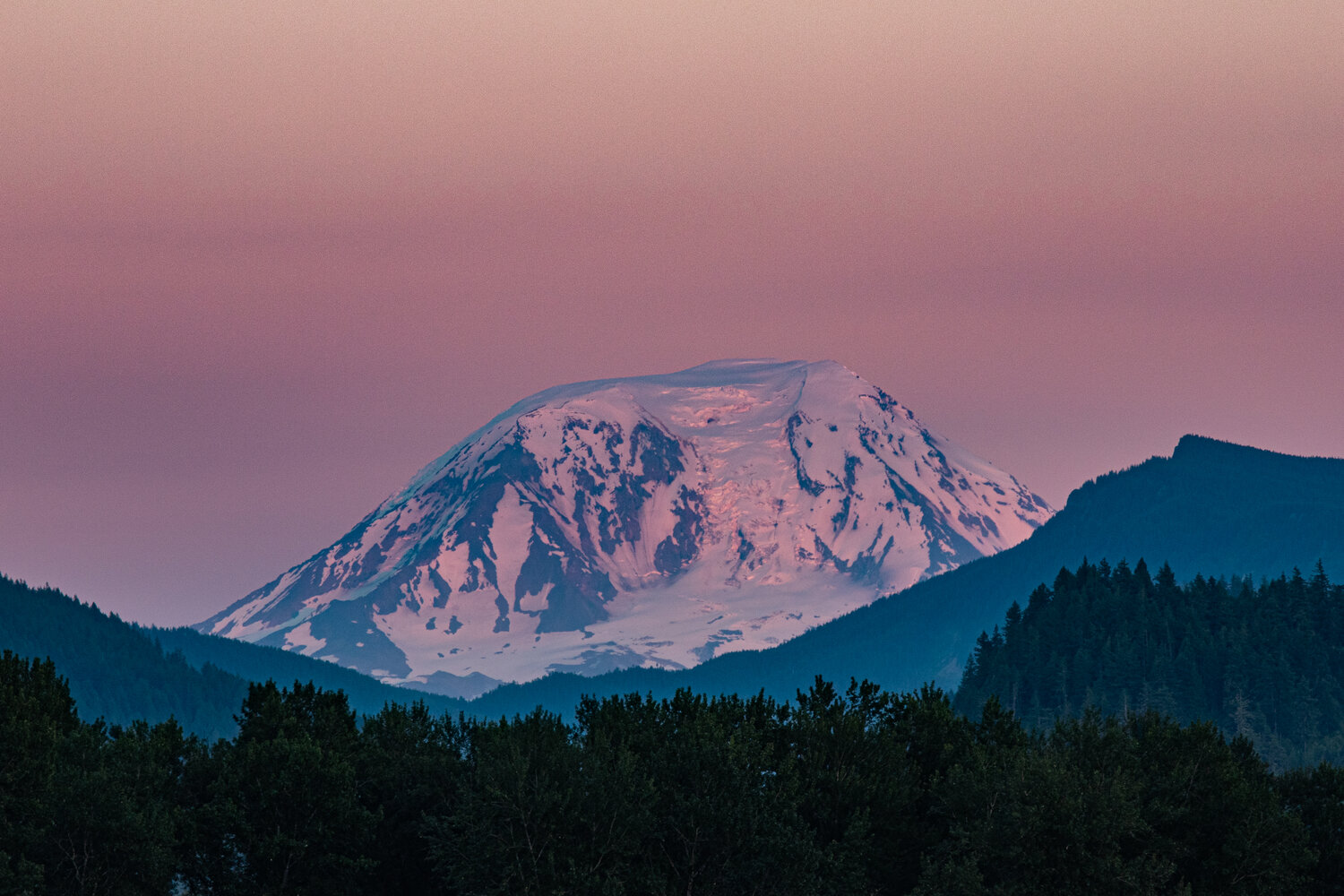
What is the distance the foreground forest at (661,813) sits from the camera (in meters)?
110

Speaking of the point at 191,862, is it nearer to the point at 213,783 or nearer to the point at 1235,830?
the point at 213,783

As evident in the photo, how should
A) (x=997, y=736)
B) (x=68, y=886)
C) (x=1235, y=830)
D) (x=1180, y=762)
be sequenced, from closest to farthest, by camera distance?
(x=68, y=886), (x=1235, y=830), (x=1180, y=762), (x=997, y=736)

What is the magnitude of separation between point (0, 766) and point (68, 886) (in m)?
10.5

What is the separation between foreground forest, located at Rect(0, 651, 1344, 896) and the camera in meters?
110

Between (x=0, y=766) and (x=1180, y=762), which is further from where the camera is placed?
(x=1180, y=762)

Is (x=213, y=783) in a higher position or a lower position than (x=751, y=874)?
higher

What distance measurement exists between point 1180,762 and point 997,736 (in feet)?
58.4

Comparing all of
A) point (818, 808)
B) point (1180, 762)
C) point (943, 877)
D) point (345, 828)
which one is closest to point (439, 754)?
point (345, 828)

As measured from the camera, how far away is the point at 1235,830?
115312mm

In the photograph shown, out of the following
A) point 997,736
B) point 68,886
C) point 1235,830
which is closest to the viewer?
point 68,886

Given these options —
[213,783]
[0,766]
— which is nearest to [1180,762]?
[213,783]

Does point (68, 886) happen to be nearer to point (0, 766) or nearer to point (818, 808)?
point (0, 766)

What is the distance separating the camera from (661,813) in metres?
118

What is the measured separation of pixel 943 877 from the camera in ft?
361
